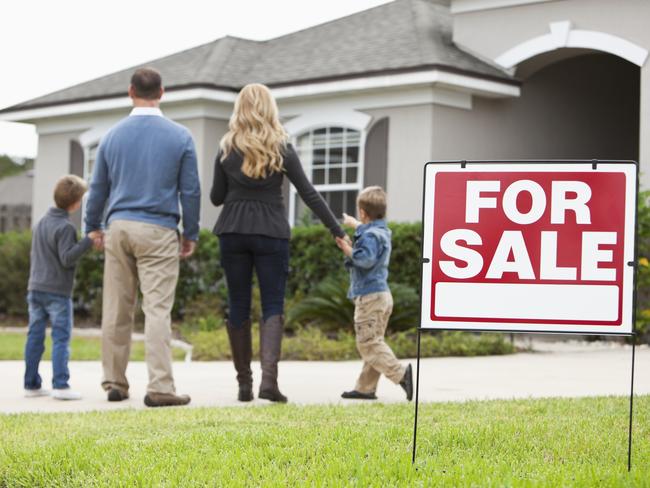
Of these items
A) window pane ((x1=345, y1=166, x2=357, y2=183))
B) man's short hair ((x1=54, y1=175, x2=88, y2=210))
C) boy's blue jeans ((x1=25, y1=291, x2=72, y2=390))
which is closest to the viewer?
boy's blue jeans ((x1=25, y1=291, x2=72, y2=390))

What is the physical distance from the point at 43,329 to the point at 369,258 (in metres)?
2.57

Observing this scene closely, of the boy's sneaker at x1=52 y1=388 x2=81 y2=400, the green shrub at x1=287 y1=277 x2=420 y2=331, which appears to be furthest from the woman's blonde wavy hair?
the green shrub at x1=287 y1=277 x2=420 y2=331

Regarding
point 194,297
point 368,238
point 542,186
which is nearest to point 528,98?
point 194,297

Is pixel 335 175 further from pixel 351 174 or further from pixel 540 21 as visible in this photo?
pixel 540 21

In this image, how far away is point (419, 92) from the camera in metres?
15.4

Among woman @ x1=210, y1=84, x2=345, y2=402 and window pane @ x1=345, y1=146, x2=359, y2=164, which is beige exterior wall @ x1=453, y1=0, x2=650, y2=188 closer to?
window pane @ x1=345, y1=146, x2=359, y2=164

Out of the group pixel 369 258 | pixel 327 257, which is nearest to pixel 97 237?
pixel 369 258

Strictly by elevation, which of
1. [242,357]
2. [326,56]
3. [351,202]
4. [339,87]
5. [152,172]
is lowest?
[242,357]

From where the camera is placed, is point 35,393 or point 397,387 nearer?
point 35,393

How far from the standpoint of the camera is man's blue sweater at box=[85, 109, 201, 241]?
24.3ft

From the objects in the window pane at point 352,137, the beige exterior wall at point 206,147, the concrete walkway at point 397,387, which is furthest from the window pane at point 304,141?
the concrete walkway at point 397,387

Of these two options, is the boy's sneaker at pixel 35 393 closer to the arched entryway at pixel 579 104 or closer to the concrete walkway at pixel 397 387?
the concrete walkway at pixel 397 387

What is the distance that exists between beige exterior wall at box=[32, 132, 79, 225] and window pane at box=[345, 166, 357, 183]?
19.7 feet

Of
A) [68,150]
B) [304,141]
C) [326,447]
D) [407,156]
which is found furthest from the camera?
[68,150]
